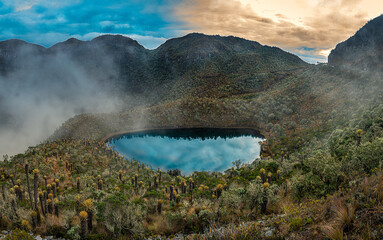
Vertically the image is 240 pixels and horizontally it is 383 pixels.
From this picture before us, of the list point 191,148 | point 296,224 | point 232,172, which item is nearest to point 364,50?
point 191,148

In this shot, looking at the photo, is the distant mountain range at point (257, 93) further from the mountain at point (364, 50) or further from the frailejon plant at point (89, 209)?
the frailejon plant at point (89, 209)

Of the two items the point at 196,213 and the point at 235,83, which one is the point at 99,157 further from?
Answer: the point at 235,83

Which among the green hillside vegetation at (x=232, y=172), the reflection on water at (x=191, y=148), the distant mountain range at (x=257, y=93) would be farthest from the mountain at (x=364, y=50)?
the reflection on water at (x=191, y=148)

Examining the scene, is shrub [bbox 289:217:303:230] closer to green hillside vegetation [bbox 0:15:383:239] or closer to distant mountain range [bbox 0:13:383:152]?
green hillside vegetation [bbox 0:15:383:239]

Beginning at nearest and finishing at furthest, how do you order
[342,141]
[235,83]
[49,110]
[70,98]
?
[342,141]
[235,83]
[49,110]
[70,98]

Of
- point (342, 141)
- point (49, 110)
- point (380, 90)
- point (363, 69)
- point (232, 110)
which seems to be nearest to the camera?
point (342, 141)

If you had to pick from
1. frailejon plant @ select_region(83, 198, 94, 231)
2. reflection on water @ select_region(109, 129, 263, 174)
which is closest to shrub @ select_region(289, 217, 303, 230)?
frailejon plant @ select_region(83, 198, 94, 231)

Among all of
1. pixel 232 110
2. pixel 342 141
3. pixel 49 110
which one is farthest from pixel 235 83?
pixel 49 110
